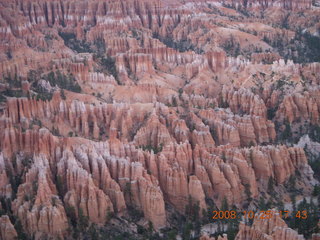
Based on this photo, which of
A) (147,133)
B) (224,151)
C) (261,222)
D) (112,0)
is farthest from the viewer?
(112,0)

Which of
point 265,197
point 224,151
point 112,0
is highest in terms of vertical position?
point 112,0

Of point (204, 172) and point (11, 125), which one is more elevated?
point (11, 125)

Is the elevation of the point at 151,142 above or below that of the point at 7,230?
above

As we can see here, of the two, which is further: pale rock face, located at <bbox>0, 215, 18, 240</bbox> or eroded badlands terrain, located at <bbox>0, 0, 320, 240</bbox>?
eroded badlands terrain, located at <bbox>0, 0, 320, 240</bbox>

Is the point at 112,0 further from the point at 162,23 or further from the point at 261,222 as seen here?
the point at 261,222

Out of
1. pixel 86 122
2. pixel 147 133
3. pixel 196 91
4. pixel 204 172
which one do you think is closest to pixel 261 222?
pixel 204 172

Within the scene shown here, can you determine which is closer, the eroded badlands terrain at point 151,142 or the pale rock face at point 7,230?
the pale rock face at point 7,230

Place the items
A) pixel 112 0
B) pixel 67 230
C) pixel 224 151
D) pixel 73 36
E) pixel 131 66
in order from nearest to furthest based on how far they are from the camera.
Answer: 1. pixel 67 230
2. pixel 224 151
3. pixel 131 66
4. pixel 73 36
5. pixel 112 0

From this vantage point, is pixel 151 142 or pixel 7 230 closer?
pixel 7 230
